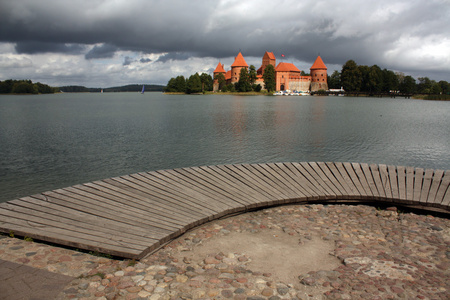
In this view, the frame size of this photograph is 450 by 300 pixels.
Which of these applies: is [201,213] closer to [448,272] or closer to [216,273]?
[216,273]

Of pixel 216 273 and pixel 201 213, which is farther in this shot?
pixel 201 213

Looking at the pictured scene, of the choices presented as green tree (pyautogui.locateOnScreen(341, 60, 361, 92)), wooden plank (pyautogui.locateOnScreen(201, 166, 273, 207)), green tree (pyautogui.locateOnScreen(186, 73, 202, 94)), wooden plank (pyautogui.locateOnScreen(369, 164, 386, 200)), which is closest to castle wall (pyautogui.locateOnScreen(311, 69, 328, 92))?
green tree (pyautogui.locateOnScreen(341, 60, 361, 92))

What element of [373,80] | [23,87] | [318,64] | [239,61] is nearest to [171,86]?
[239,61]

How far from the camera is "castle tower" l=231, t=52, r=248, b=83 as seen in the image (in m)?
108

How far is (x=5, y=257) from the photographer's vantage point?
3.52 metres

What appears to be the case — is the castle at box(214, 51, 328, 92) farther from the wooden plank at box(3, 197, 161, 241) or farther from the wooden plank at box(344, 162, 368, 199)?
the wooden plank at box(3, 197, 161, 241)

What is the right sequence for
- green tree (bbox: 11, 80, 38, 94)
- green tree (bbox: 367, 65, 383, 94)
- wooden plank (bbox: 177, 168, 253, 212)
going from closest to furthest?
wooden plank (bbox: 177, 168, 253, 212)
green tree (bbox: 367, 65, 383, 94)
green tree (bbox: 11, 80, 38, 94)

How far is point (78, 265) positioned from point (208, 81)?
394ft

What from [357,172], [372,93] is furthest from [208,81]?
[357,172]

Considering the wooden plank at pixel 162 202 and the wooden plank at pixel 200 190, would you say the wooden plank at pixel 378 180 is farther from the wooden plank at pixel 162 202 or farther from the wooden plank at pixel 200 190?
the wooden plank at pixel 162 202

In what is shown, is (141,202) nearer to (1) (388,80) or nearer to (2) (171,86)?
(1) (388,80)

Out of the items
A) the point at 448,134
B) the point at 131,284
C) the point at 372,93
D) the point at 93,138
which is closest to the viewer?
the point at 131,284

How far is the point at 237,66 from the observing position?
10775 cm

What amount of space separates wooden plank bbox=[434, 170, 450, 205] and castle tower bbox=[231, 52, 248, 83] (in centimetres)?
10400
